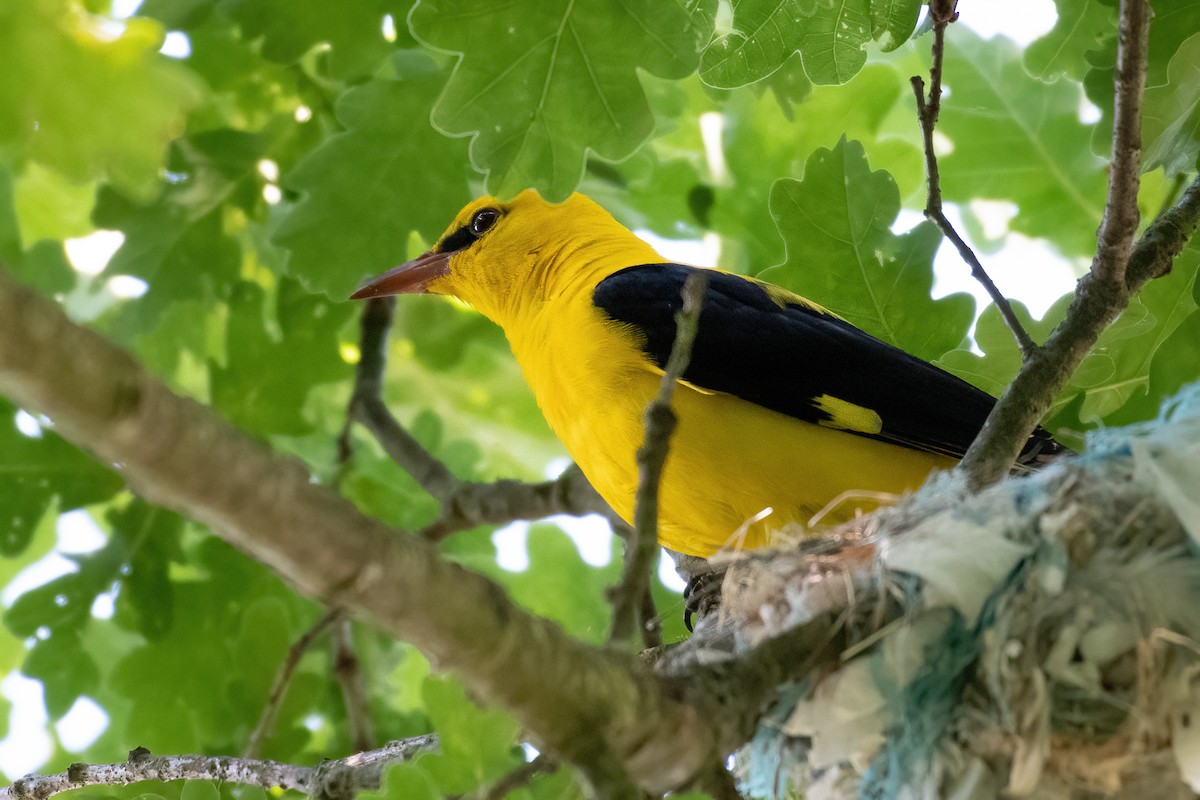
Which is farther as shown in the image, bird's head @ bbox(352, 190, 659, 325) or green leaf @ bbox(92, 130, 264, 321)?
green leaf @ bbox(92, 130, 264, 321)

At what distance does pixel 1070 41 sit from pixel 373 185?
1851 millimetres

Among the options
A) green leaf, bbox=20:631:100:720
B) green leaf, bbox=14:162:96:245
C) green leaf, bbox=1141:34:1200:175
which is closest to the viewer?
green leaf, bbox=1141:34:1200:175

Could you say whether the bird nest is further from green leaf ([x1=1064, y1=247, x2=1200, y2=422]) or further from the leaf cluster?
green leaf ([x1=1064, y1=247, x2=1200, y2=422])

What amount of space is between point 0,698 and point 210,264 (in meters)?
1.97

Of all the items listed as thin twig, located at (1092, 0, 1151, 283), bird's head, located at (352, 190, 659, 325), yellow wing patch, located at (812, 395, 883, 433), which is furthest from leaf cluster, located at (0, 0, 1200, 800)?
thin twig, located at (1092, 0, 1151, 283)

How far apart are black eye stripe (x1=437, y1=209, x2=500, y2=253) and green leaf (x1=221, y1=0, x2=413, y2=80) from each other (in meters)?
0.57

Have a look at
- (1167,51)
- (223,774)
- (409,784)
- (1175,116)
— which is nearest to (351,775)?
(223,774)

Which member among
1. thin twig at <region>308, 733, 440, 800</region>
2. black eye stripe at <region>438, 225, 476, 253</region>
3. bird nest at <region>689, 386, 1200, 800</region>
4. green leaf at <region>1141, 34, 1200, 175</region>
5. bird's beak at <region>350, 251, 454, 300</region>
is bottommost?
bird nest at <region>689, 386, 1200, 800</region>

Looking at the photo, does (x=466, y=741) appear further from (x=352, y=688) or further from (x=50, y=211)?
(x=50, y=211)

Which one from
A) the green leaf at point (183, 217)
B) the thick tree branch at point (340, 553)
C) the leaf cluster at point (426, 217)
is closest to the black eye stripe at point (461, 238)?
the leaf cluster at point (426, 217)

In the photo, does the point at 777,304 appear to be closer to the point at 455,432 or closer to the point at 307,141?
→ the point at 307,141

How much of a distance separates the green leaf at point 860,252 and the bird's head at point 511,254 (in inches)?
21.6

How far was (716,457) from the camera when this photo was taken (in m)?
2.75

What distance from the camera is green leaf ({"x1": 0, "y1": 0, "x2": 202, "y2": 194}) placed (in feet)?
5.85
